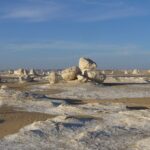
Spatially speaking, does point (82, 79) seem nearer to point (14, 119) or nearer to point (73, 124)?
point (14, 119)

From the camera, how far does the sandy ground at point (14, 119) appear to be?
25.8 metres

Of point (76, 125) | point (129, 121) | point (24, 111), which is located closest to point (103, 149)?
point (76, 125)

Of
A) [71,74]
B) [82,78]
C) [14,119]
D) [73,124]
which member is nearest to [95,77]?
[82,78]

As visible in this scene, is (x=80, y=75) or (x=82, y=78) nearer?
(x=82, y=78)

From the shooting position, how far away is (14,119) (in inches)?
1136

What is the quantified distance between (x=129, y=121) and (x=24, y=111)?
26.2ft

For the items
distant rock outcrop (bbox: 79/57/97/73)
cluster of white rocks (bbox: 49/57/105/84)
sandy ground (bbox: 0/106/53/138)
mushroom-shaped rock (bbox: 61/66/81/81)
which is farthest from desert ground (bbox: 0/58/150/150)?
distant rock outcrop (bbox: 79/57/97/73)

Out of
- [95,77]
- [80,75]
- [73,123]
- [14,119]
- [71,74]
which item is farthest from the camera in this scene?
[71,74]

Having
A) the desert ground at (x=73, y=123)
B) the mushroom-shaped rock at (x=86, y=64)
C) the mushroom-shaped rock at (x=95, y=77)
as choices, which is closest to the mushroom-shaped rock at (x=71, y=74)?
the mushroom-shaped rock at (x=95, y=77)

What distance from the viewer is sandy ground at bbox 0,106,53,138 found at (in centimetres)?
2578

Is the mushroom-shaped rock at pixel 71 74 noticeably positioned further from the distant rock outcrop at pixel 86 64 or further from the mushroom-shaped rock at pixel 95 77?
the distant rock outcrop at pixel 86 64

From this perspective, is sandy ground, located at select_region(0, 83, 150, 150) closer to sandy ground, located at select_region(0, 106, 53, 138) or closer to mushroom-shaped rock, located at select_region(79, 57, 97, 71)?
sandy ground, located at select_region(0, 106, 53, 138)

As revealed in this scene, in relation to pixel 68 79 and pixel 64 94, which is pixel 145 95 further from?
pixel 68 79

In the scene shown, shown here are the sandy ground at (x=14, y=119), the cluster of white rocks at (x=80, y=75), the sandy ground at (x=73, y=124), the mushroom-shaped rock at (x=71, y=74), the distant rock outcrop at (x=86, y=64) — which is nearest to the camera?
the sandy ground at (x=73, y=124)
